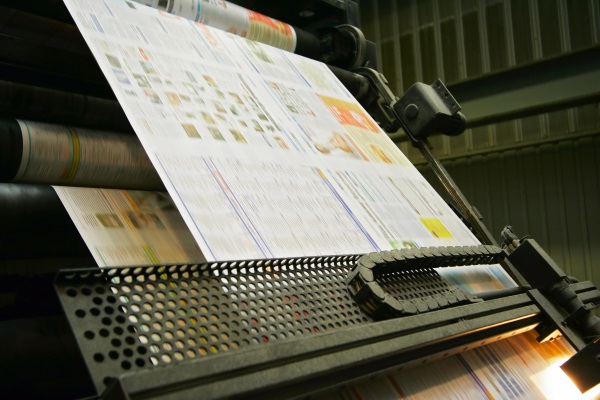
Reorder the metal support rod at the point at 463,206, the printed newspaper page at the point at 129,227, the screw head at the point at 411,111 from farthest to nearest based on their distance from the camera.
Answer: the screw head at the point at 411,111, the metal support rod at the point at 463,206, the printed newspaper page at the point at 129,227

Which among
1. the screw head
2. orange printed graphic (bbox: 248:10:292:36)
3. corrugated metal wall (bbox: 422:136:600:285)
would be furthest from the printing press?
corrugated metal wall (bbox: 422:136:600:285)

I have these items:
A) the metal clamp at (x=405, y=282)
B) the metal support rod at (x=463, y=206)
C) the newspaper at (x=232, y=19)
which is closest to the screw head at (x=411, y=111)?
the metal support rod at (x=463, y=206)

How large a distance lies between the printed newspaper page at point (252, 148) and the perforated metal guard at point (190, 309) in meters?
0.05

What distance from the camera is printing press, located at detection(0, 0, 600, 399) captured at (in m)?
0.52

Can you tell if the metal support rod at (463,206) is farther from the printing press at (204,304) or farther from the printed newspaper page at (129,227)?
the printed newspaper page at (129,227)

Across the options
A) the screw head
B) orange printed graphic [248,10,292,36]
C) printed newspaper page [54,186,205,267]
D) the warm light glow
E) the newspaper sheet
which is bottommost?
the warm light glow

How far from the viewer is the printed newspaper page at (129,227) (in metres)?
0.70

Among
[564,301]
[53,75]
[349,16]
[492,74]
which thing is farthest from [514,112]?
[53,75]

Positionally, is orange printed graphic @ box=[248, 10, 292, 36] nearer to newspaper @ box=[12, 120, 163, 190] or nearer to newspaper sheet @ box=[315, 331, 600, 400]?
newspaper @ box=[12, 120, 163, 190]

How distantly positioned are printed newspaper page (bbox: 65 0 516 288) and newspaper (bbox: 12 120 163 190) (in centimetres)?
15

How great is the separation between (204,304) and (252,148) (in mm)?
349

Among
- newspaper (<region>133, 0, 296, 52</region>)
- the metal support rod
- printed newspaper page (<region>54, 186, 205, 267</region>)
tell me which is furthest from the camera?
the metal support rod

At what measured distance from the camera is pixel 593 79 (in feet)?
9.91

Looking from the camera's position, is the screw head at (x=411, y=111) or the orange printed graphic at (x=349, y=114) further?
the screw head at (x=411, y=111)
